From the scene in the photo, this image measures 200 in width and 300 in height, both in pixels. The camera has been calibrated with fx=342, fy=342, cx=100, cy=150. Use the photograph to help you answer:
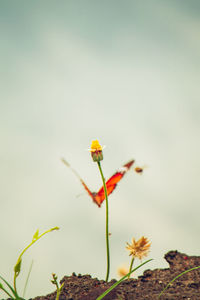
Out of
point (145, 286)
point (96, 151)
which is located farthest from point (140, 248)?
point (96, 151)

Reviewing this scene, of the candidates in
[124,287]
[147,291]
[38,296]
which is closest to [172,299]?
[147,291]

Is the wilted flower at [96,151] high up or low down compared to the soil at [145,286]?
up

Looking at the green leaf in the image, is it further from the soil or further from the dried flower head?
the dried flower head

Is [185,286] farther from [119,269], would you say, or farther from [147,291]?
[119,269]

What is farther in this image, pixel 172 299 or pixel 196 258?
pixel 196 258

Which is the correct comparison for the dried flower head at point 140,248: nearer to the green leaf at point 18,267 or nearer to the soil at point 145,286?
the soil at point 145,286

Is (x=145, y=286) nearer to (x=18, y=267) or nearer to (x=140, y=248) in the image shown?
(x=140, y=248)

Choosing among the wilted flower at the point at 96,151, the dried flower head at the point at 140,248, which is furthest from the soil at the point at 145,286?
the wilted flower at the point at 96,151
